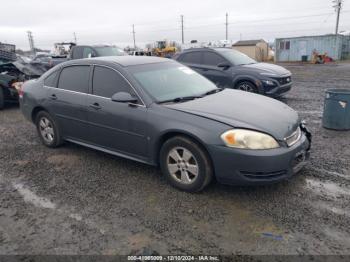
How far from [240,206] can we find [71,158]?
291 cm

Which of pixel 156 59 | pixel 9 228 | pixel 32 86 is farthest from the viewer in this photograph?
pixel 32 86

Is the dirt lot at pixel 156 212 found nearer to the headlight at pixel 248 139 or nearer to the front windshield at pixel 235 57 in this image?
the headlight at pixel 248 139

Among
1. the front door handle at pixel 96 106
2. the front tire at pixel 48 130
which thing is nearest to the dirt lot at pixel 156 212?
the front tire at pixel 48 130

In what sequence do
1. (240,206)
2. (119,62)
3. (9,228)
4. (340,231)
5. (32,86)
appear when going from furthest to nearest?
(32,86)
(119,62)
(240,206)
(9,228)
(340,231)

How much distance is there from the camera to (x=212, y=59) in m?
8.99

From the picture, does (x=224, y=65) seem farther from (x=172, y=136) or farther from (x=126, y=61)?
(x=172, y=136)

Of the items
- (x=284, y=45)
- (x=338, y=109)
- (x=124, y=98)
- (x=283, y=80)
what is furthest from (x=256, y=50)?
(x=124, y=98)

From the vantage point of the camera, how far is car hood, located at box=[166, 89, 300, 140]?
3.40 metres

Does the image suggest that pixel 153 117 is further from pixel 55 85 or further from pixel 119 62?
pixel 55 85

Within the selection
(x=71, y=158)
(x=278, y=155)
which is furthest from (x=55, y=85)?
(x=278, y=155)

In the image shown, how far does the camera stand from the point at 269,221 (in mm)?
3100

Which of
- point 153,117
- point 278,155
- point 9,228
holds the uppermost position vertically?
point 153,117

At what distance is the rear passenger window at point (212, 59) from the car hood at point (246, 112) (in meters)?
4.79

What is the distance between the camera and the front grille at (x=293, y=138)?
3.44m
